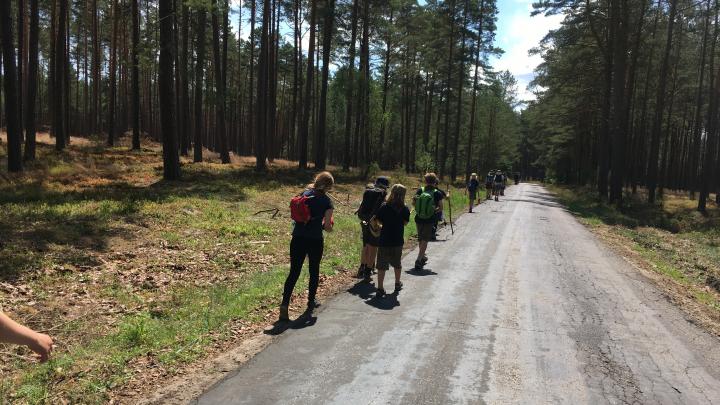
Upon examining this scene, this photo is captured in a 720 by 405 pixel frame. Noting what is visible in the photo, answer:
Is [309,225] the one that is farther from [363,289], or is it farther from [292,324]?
[363,289]

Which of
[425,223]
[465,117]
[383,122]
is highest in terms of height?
[465,117]

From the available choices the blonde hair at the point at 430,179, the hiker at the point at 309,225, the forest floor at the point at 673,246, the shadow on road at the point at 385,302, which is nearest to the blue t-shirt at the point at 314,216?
the hiker at the point at 309,225

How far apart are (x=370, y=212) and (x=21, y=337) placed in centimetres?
668

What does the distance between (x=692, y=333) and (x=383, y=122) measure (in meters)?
26.4

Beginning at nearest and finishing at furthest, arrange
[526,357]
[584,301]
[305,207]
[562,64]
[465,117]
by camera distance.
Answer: [526,357], [305,207], [584,301], [562,64], [465,117]

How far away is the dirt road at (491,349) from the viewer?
4.68 meters

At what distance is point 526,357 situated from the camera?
18.3 feet

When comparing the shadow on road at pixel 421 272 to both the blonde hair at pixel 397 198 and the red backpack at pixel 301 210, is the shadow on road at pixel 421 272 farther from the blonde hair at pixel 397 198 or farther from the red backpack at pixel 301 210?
the red backpack at pixel 301 210

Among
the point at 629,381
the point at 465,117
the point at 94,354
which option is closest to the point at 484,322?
the point at 629,381

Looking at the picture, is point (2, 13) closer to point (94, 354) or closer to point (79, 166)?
point (79, 166)

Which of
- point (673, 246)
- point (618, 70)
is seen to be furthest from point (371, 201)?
point (618, 70)

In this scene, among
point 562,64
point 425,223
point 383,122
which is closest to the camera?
point 425,223

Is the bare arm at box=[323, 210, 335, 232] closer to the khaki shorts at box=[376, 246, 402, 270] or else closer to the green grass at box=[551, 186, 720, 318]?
the khaki shorts at box=[376, 246, 402, 270]

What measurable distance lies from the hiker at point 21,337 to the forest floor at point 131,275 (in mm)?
2130
